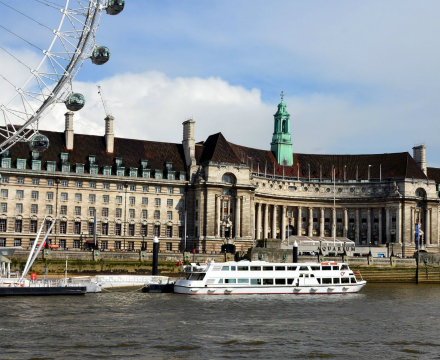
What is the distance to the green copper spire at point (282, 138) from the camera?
503 ft

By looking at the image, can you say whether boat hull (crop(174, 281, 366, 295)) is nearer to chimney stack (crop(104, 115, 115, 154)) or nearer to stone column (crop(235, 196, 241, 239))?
stone column (crop(235, 196, 241, 239))

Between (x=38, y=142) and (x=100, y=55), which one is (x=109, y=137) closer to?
(x=100, y=55)

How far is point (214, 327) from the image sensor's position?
57.7 meters

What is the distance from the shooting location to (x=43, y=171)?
119438 mm

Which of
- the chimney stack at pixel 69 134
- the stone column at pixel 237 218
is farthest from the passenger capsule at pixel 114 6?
the stone column at pixel 237 218

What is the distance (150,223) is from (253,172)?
2481 cm

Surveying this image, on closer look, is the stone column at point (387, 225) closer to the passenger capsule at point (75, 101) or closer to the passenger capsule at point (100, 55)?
the passenger capsule at point (100, 55)

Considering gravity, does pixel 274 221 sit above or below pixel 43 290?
above

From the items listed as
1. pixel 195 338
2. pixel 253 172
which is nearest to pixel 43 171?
pixel 253 172

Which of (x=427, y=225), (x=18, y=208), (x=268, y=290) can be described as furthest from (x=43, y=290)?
(x=427, y=225)

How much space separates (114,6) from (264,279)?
38.5 m

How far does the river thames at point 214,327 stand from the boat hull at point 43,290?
193 centimetres

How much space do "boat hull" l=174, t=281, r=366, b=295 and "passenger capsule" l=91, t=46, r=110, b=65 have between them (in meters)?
31.5

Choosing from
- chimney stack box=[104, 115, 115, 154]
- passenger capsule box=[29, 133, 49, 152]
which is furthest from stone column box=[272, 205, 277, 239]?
passenger capsule box=[29, 133, 49, 152]
